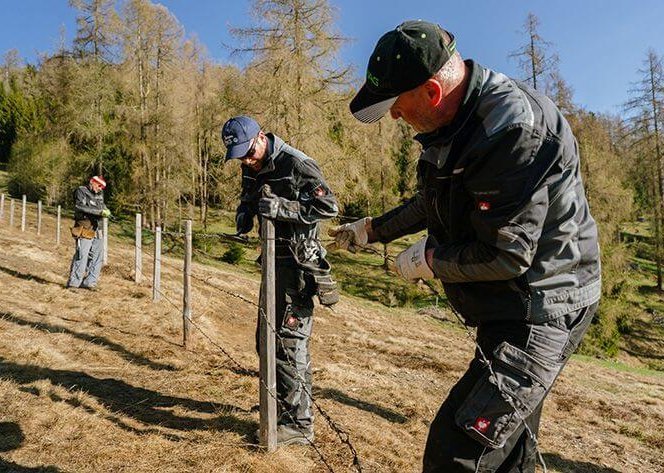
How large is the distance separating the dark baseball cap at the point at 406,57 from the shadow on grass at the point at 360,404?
3783 mm

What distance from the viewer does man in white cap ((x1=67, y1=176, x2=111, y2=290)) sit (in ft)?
28.9

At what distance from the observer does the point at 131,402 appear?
419 cm

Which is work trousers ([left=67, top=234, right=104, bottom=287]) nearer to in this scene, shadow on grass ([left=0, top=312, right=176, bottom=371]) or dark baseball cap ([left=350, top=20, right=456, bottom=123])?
shadow on grass ([left=0, top=312, right=176, bottom=371])

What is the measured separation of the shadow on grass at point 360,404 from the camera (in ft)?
15.6

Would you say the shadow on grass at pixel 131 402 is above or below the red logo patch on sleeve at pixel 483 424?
below

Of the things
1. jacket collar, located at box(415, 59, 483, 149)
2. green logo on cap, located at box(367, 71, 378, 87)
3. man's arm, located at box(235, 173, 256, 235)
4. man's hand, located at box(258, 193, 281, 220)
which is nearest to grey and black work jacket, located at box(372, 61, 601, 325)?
jacket collar, located at box(415, 59, 483, 149)

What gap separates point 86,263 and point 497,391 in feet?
28.9

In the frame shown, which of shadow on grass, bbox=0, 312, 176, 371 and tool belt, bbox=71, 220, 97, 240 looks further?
tool belt, bbox=71, 220, 97, 240

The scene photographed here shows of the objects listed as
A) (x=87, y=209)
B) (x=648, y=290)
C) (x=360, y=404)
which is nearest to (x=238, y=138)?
(x=360, y=404)

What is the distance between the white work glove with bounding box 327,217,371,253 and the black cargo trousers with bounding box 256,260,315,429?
0.81m

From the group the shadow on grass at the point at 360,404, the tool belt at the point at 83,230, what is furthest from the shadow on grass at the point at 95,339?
the tool belt at the point at 83,230

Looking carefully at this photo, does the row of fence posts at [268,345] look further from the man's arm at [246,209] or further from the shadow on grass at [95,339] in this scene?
the shadow on grass at [95,339]

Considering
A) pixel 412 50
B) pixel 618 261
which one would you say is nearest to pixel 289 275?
pixel 412 50

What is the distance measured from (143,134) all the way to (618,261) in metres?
22.6
